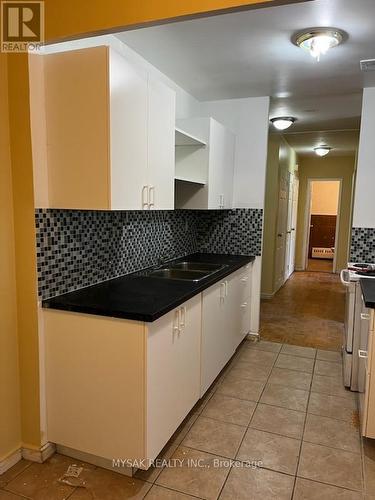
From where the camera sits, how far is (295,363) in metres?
3.48

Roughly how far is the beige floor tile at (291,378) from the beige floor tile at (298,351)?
15.9 inches

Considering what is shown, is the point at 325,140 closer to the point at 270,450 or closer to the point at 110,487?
the point at 270,450

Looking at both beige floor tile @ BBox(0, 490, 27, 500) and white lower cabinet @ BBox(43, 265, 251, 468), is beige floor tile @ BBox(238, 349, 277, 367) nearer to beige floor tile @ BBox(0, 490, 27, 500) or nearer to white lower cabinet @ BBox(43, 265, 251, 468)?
white lower cabinet @ BBox(43, 265, 251, 468)

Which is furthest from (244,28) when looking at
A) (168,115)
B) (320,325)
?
(320,325)

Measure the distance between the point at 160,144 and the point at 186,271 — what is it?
3.73ft

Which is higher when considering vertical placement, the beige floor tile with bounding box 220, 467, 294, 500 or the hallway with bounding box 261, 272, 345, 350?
the hallway with bounding box 261, 272, 345, 350

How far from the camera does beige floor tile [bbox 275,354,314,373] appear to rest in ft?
11.1

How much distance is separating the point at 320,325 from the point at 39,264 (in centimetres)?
368

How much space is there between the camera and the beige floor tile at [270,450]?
2.10 m

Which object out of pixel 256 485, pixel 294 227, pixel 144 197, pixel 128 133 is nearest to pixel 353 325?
pixel 256 485

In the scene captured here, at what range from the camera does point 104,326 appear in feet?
6.23

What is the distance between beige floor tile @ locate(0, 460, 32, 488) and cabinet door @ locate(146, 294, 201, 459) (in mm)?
713

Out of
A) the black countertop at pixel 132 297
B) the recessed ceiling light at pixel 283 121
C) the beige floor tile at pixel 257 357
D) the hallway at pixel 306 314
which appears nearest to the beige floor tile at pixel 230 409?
the beige floor tile at pixel 257 357

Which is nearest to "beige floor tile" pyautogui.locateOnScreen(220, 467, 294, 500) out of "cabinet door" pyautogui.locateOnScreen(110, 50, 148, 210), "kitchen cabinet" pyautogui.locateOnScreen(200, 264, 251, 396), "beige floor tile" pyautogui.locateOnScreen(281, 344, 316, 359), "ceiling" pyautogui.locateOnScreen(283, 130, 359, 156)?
"kitchen cabinet" pyautogui.locateOnScreen(200, 264, 251, 396)
